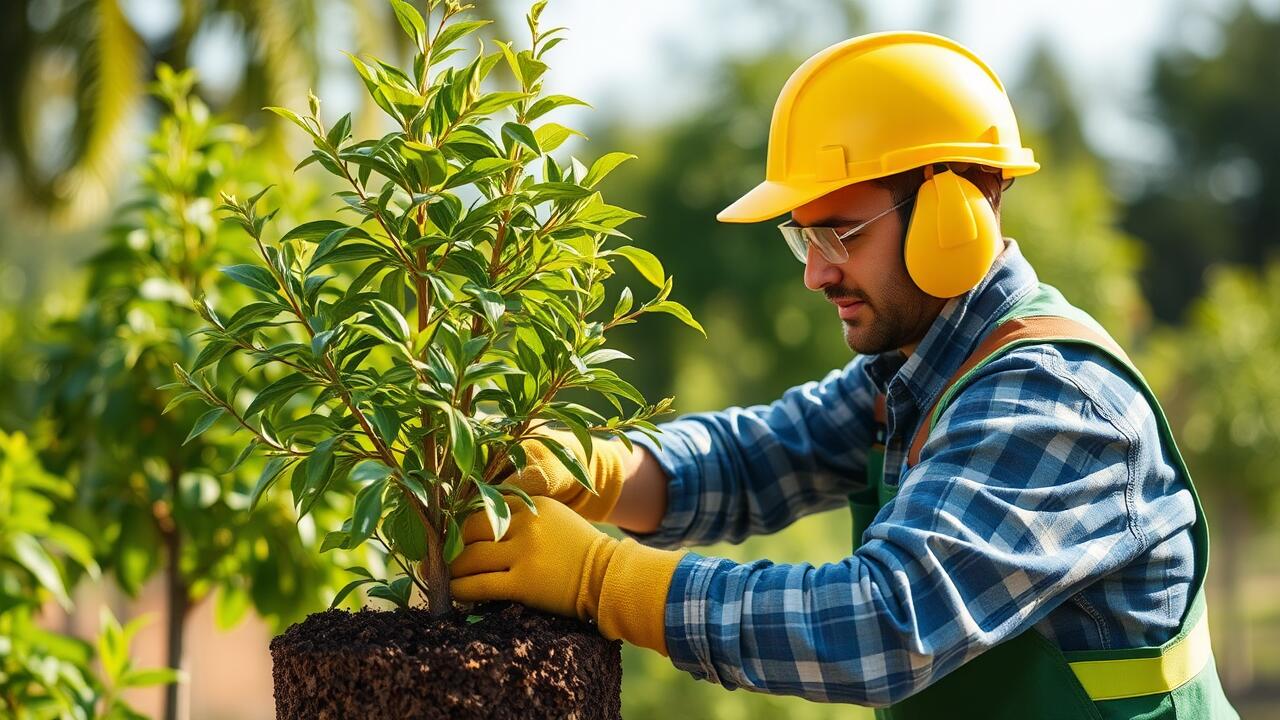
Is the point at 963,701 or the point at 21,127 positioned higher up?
the point at 21,127

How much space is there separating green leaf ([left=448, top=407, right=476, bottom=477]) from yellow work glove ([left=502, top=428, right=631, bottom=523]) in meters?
0.44

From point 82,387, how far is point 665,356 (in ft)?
68.8

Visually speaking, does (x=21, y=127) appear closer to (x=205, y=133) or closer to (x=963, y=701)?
(x=205, y=133)

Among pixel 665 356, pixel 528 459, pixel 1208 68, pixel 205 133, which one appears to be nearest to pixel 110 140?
pixel 205 133

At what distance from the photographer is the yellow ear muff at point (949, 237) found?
7.47 feet

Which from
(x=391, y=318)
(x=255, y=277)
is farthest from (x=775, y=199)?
(x=255, y=277)

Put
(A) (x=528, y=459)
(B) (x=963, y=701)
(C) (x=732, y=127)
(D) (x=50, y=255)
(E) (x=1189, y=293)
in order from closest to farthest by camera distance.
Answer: (B) (x=963, y=701) → (A) (x=528, y=459) → (C) (x=732, y=127) → (E) (x=1189, y=293) → (D) (x=50, y=255)

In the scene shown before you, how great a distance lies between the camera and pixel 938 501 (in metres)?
1.95

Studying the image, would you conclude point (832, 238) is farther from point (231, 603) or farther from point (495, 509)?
point (231, 603)

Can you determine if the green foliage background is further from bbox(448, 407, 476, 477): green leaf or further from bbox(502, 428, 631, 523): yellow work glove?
bbox(448, 407, 476, 477): green leaf

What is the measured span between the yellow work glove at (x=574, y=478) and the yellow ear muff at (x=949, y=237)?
668 millimetres

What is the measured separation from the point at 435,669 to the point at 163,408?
1.96 metres

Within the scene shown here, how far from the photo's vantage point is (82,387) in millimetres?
3391

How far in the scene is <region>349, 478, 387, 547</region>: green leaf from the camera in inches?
69.5
